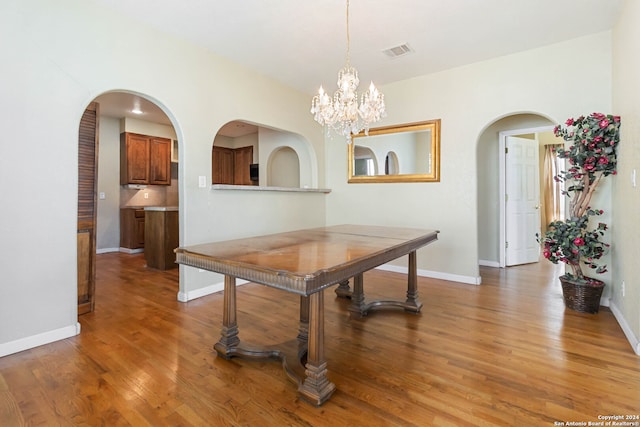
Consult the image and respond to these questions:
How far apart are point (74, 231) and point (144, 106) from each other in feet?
11.7

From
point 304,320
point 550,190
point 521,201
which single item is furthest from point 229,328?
point 550,190

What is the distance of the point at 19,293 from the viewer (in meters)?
2.21

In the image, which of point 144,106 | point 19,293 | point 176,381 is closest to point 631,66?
point 176,381

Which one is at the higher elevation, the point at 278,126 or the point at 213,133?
the point at 278,126

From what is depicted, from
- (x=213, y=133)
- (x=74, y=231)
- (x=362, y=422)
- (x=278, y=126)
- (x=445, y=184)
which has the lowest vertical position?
(x=362, y=422)

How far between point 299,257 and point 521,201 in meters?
4.55

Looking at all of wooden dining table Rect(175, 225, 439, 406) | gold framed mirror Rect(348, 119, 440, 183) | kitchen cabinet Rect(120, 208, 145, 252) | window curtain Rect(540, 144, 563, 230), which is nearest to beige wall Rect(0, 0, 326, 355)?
wooden dining table Rect(175, 225, 439, 406)

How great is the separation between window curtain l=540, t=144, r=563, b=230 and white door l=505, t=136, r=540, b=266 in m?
2.70

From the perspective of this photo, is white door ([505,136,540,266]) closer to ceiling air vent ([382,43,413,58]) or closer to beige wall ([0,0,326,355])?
ceiling air vent ([382,43,413,58])

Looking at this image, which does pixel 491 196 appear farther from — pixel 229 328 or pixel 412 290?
pixel 229 328

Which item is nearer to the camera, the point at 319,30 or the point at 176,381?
the point at 176,381

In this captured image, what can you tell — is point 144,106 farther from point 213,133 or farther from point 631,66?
point 631,66

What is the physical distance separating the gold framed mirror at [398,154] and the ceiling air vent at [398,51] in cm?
102

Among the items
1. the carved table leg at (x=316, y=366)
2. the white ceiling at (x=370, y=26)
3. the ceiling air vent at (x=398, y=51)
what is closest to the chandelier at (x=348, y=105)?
the white ceiling at (x=370, y=26)
